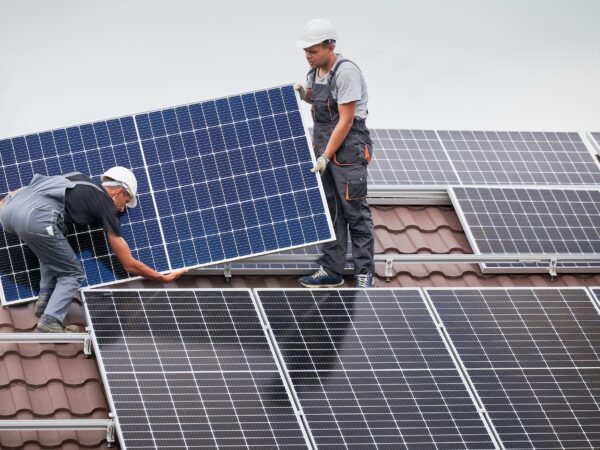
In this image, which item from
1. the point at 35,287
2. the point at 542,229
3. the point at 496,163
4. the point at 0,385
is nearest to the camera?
the point at 0,385

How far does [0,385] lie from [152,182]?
3113mm

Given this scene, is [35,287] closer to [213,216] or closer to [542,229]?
[213,216]

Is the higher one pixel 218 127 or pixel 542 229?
pixel 218 127

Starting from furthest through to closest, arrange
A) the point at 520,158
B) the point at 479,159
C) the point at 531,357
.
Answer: the point at 520,158, the point at 479,159, the point at 531,357

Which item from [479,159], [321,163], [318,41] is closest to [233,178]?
[321,163]

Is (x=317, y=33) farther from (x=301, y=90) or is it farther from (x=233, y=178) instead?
(x=233, y=178)

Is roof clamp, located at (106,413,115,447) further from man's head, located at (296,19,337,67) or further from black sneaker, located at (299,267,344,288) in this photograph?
man's head, located at (296,19,337,67)

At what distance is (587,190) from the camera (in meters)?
20.1

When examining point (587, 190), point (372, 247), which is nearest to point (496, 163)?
point (587, 190)

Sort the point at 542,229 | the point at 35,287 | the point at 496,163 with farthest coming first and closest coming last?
1. the point at 496,163
2. the point at 542,229
3. the point at 35,287

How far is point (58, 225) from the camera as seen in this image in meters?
16.7

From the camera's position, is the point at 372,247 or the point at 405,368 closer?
the point at 405,368

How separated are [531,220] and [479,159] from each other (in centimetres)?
185

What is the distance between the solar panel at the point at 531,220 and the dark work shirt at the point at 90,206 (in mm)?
4567
